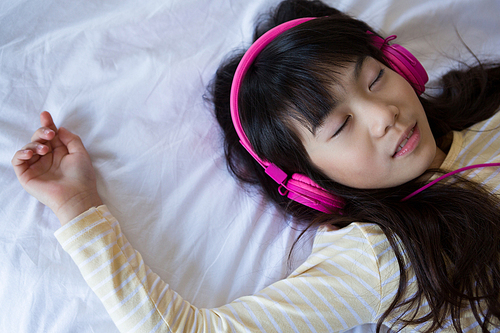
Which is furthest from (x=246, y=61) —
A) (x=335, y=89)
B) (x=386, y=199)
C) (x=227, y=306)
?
(x=227, y=306)

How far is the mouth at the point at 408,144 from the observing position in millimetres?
826

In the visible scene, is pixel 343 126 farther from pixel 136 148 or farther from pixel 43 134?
pixel 43 134

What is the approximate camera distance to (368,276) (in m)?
0.83

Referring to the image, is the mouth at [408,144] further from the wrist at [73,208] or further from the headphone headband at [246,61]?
the wrist at [73,208]

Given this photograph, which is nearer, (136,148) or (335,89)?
(335,89)

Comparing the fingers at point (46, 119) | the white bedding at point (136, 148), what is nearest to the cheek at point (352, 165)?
the white bedding at point (136, 148)

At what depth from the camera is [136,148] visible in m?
1.01

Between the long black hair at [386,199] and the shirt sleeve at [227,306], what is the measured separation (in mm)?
83

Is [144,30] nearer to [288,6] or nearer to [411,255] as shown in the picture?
[288,6]

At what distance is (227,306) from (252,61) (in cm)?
60

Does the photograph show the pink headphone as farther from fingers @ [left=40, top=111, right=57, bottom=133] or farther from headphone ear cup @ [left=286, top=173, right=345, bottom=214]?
fingers @ [left=40, top=111, right=57, bottom=133]

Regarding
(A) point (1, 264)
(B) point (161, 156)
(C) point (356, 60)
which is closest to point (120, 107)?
(B) point (161, 156)

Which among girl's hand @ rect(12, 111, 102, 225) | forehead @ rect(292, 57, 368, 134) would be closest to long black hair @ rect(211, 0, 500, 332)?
forehead @ rect(292, 57, 368, 134)

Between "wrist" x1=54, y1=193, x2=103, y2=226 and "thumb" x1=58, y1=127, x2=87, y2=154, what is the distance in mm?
133
